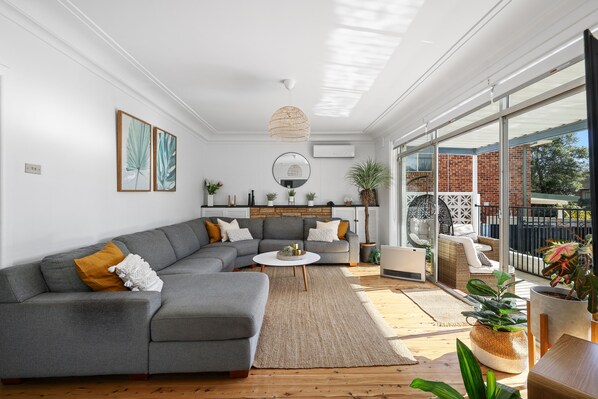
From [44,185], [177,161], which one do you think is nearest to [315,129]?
[177,161]

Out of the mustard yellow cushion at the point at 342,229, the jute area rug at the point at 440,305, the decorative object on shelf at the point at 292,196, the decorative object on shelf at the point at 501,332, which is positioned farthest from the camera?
the decorative object on shelf at the point at 292,196

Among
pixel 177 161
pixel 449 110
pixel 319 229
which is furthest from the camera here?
pixel 319 229

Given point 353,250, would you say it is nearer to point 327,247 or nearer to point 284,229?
point 327,247

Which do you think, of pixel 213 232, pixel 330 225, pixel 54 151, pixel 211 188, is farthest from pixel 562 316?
pixel 211 188

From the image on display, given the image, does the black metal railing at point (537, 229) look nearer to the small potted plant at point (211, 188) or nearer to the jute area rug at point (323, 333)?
the jute area rug at point (323, 333)

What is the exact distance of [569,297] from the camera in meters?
1.78

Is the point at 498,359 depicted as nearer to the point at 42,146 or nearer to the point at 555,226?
the point at 555,226

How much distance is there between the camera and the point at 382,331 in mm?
2654

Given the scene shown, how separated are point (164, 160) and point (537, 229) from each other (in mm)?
4778

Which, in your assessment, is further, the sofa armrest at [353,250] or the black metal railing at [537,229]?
the sofa armrest at [353,250]

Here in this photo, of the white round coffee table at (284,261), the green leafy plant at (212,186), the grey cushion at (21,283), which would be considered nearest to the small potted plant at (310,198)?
the green leafy plant at (212,186)

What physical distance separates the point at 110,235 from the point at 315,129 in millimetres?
4156

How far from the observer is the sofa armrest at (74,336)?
1.82 meters

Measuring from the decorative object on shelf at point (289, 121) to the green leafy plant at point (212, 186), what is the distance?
3052 mm
